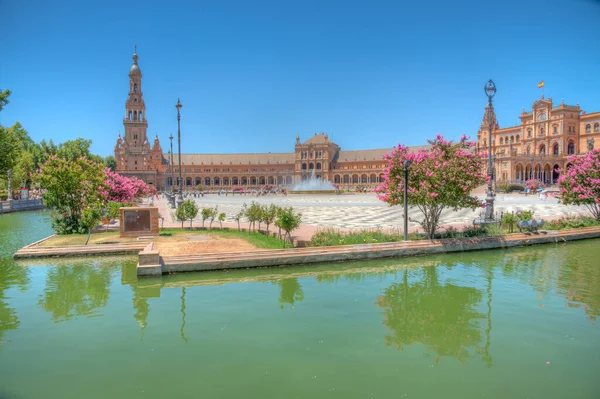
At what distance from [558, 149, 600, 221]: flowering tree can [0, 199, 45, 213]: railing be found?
133 ft

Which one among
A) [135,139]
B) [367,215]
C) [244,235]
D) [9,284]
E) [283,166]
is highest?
[135,139]

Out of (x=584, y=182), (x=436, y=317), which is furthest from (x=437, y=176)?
(x=584, y=182)

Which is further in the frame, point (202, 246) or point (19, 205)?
point (19, 205)

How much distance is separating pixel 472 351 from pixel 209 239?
1075 cm

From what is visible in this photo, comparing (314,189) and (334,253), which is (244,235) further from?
(314,189)

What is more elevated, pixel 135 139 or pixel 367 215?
pixel 135 139

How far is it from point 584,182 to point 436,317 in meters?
16.4

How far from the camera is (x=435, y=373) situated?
5703 mm

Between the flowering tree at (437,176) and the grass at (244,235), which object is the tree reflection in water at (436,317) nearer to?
the flowering tree at (437,176)

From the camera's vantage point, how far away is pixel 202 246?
13625 mm

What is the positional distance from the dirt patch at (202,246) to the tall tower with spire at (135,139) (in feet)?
253

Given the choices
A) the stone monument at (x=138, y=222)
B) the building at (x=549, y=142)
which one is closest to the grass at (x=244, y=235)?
the stone monument at (x=138, y=222)

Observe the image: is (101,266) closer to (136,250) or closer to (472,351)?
(136,250)

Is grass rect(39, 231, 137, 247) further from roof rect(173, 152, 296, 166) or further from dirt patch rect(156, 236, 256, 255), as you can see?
roof rect(173, 152, 296, 166)
